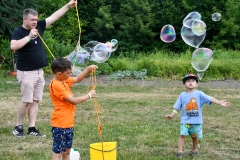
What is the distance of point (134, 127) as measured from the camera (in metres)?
7.20

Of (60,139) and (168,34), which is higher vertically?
(168,34)

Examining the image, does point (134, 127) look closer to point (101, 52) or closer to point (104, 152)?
point (101, 52)

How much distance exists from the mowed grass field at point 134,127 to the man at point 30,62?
40 centimetres

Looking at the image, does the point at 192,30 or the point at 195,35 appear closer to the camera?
the point at 192,30

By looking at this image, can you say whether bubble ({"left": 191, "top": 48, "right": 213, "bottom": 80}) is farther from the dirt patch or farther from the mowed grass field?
the dirt patch

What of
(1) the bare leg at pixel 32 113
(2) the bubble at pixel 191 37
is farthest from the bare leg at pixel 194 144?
(2) the bubble at pixel 191 37

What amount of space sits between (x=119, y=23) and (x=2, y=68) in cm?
951

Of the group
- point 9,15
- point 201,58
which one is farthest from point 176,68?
point 201,58

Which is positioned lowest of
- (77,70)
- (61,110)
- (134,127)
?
(134,127)

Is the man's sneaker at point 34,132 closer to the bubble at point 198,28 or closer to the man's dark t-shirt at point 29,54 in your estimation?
the man's dark t-shirt at point 29,54

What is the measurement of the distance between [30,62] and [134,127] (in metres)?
1.91

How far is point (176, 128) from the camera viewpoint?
7.15 metres

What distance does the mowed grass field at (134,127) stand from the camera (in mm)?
5727

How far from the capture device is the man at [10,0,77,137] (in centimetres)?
622
